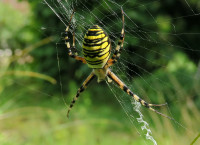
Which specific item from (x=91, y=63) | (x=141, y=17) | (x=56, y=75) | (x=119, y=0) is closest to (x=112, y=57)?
(x=91, y=63)

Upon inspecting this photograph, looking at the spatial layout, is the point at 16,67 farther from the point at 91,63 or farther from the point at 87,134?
the point at 91,63

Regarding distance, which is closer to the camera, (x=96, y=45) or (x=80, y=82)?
(x=96, y=45)

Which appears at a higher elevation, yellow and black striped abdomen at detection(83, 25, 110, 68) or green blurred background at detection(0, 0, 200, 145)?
yellow and black striped abdomen at detection(83, 25, 110, 68)

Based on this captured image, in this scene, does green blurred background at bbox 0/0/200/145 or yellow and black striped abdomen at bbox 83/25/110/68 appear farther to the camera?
green blurred background at bbox 0/0/200/145

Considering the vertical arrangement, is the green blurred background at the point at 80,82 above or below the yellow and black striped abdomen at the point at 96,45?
below

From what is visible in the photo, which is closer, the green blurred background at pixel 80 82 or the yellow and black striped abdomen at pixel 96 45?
the yellow and black striped abdomen at pixel 96 45

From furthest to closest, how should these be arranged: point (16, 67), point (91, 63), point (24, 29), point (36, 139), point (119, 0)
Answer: point (24, 29) → point (16, 67) → point (36, 139) → point (119, 0) → point (91, 63)

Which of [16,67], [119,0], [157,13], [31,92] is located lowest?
[31,92]

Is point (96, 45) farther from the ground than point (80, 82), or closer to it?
farther from the ground
